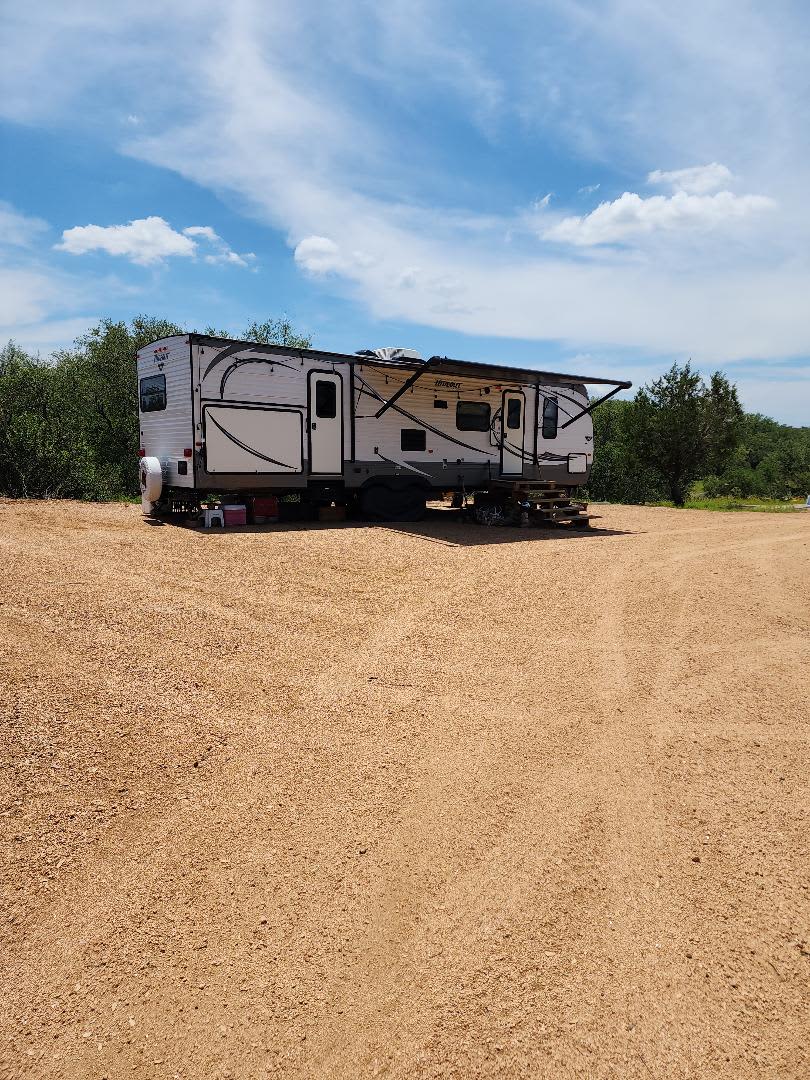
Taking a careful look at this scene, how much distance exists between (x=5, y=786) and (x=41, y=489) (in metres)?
15.4

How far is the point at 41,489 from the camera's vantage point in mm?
16922

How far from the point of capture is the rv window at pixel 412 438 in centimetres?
1409

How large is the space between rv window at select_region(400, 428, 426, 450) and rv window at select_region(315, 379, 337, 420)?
1.63 meters

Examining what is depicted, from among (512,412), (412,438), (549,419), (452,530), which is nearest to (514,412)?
(512,412)

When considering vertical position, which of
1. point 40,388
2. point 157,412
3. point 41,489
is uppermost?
point 40,388

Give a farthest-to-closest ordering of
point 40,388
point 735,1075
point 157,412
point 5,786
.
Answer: point 40,388 < point 157,412 < point 5,786 < point 735,1075

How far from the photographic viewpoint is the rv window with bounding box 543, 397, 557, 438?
1609 centimetres

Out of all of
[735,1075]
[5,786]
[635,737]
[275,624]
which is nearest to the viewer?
[735,1075]

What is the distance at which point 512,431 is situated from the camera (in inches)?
618

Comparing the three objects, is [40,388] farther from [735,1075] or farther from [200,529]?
[735,1075]

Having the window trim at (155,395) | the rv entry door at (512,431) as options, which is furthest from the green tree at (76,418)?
the rv entry door at (512,431)

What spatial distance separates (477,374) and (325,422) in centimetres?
310

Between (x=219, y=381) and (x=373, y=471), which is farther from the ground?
(x=219, y=381)

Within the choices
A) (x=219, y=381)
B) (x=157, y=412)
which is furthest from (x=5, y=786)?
(x=157, y=412)
